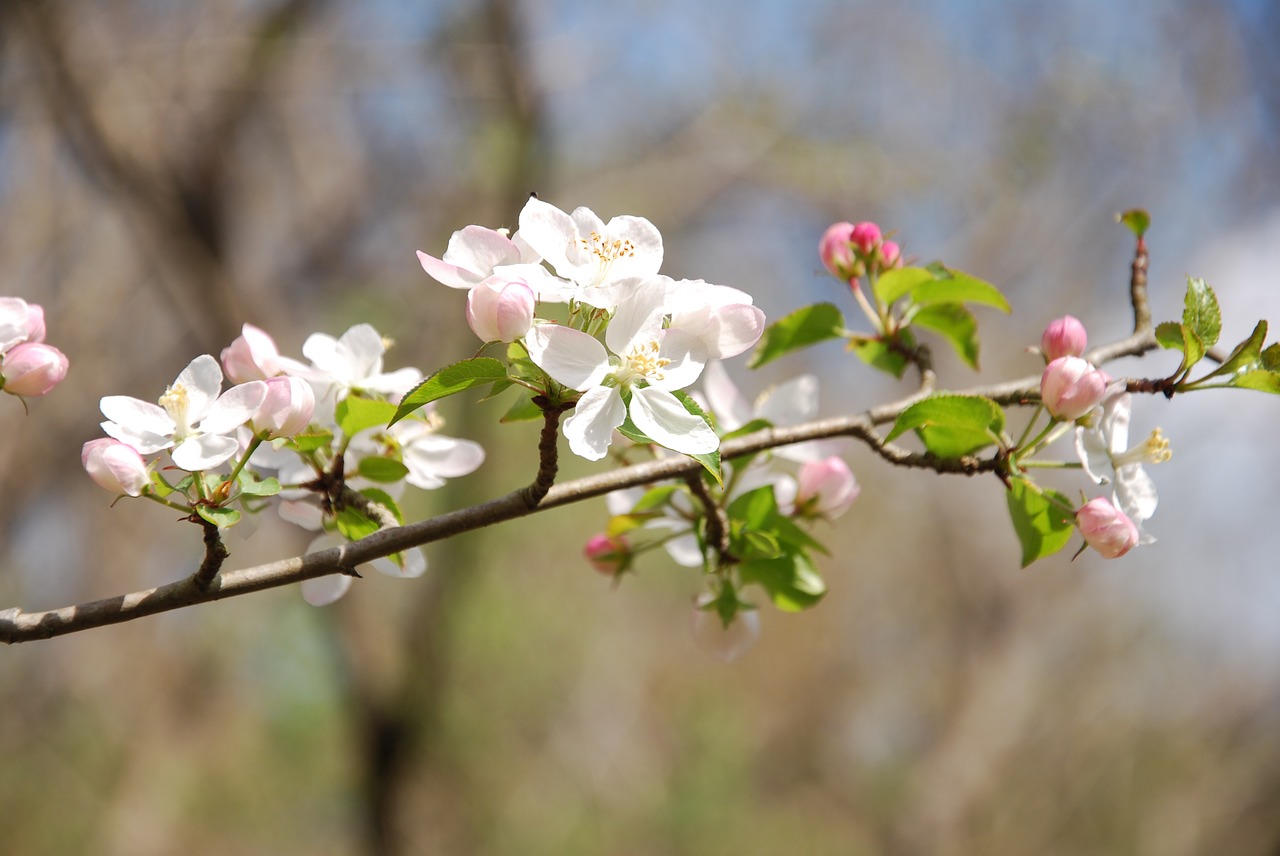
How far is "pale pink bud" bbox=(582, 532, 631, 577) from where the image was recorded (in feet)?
2.96

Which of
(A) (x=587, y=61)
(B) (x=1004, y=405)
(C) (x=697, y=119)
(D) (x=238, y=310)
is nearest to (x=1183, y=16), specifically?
(C) (x=697, y=119)

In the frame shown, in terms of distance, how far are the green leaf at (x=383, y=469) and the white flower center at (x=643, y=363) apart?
218 millimetres

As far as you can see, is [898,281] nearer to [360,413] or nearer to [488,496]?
[360,413]

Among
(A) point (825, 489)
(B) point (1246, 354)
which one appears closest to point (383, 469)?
(A) point (825, 489)

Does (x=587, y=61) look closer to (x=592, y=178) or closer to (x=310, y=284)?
(x=592, y=178)

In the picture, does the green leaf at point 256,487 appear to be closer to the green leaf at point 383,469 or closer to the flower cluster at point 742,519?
the green leaf at point 383,469

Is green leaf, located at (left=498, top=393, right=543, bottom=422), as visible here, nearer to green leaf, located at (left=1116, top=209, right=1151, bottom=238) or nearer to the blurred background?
green leaf, located at (left=1116, top=209, right=1151, bottom=238)

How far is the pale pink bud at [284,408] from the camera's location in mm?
615

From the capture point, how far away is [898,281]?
2.74 ft

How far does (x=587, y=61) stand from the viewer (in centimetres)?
473

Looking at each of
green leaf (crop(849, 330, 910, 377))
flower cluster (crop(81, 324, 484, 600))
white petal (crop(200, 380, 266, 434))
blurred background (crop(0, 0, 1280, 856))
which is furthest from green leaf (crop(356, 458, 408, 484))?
blurred background (crop(0, 0, 1280, 856))

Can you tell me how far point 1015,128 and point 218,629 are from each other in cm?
493

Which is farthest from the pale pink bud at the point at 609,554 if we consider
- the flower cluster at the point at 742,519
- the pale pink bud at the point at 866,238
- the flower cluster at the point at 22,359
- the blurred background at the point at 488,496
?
the blurred background at the point at 488,496

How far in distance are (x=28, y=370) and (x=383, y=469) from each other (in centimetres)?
23
